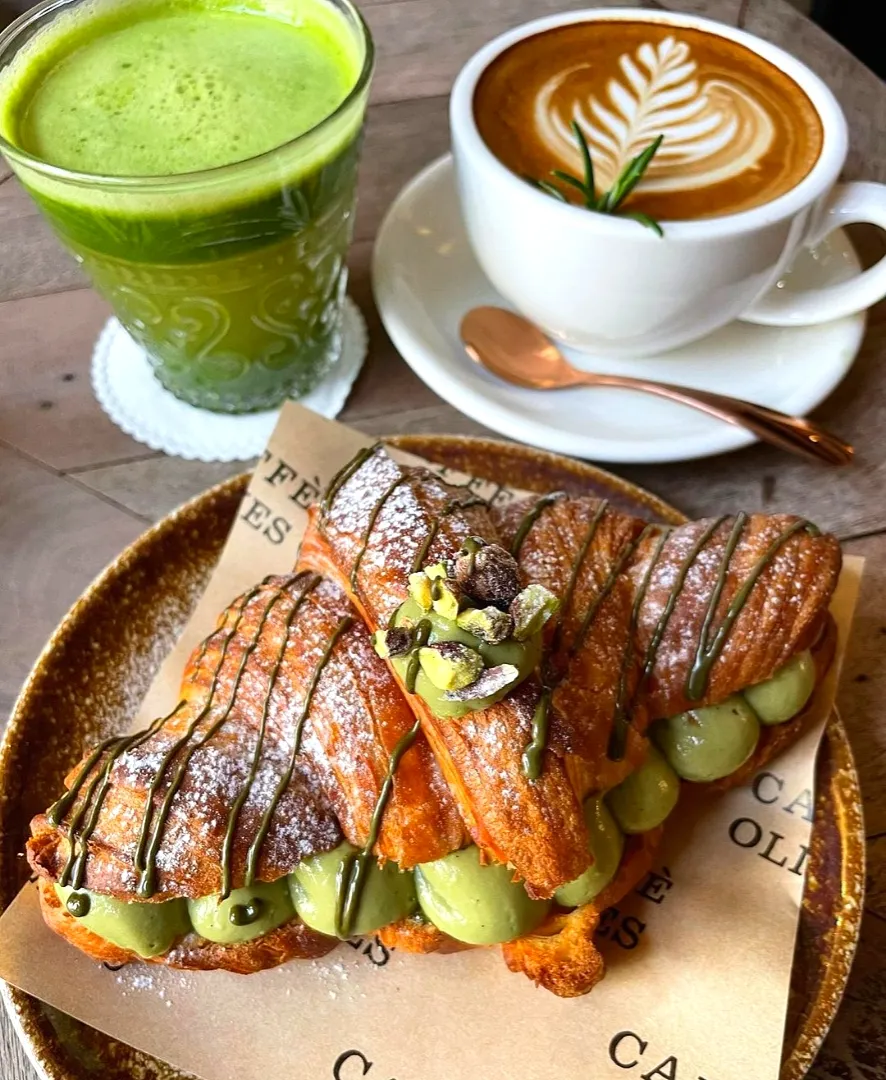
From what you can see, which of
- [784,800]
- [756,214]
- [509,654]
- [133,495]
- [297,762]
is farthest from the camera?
[133,495]

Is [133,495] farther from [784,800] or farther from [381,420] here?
[784,800]

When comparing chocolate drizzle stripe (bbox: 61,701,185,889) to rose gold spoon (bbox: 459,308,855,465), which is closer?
chocolate drizzle stripe (bbox: 61,701,185,889)

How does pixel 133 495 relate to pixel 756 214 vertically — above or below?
below

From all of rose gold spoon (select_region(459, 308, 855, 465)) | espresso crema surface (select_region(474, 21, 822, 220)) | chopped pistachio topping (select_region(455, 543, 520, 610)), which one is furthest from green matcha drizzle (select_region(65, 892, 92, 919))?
espresso crema surface (select_region(474, 21, 822, 220))

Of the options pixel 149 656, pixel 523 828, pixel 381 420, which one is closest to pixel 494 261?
pixel 381 420

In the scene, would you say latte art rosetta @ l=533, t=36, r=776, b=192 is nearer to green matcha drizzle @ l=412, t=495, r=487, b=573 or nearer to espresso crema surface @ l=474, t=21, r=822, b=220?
espresso crema surface @ l=474, t=21, r=822, b=220

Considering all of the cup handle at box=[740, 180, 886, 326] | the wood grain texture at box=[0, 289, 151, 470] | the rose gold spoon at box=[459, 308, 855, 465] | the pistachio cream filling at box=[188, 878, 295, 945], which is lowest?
the wood grain texture at box=[0, 289, 151, 470]
